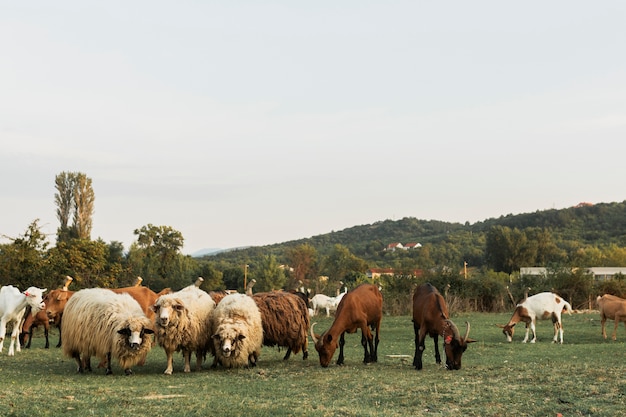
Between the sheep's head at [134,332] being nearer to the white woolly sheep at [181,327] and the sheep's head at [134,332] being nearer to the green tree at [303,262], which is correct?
the white woolly sheep at [181,327]

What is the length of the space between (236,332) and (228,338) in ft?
0.72

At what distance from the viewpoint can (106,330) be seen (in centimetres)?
1366

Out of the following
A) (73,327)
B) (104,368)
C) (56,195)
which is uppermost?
(56,195)

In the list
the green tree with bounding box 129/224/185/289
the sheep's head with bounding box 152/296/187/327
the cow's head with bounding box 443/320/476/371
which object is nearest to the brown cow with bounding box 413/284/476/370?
the cow's head with bounding box 443/320/476/371

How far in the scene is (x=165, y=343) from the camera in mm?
13805

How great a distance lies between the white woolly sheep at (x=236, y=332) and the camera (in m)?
13.7

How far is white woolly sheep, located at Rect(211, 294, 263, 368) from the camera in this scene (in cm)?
1374

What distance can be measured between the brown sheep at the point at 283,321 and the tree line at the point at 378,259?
61.7 ft

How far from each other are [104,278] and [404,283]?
19.4 meters

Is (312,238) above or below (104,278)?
above

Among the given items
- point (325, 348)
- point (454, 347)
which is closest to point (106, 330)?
point (325, 348)

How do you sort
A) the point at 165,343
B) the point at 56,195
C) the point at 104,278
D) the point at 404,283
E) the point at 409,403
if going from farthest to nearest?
the point at 56,195, the point at 404,283, the point at 104,278, the point at 165,343, the point at 409,403

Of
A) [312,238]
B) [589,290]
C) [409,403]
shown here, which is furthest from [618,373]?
[312,238]

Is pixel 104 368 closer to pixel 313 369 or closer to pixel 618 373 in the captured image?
pixel 313 369
